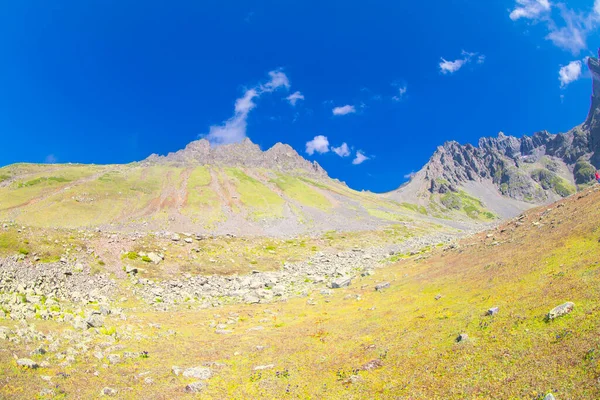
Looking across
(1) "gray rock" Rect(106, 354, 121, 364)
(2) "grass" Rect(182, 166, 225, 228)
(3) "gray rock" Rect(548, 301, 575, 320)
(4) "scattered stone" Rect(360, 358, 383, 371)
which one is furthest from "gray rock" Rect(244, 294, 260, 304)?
(2) "grass" Rect(182, 166, 225, 228)

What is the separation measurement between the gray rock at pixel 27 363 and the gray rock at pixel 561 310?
25.9 metres

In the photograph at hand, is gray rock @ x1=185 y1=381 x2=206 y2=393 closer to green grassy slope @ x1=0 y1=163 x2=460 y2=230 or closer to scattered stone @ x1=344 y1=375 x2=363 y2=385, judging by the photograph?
scattered stone @ x1=344 y1=375 x2=363 y2=385

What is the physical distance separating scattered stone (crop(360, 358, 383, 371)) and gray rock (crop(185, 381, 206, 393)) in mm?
8315

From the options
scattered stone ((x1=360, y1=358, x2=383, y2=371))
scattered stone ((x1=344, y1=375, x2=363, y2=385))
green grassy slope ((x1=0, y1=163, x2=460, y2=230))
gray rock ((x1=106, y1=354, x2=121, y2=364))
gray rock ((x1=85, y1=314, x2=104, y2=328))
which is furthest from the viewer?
green grassy slope ((x1=0, y1=163, x2=460, y2=230))

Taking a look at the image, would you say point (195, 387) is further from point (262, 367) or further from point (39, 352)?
point (39, 352)

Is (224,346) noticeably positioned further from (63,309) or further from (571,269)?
(571,269)

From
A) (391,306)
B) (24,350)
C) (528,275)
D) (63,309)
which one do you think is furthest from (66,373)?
(528,275)

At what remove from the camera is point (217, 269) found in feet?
170

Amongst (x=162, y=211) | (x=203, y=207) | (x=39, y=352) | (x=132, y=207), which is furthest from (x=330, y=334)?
(x=132, y=207)

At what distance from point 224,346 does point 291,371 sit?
7.11m

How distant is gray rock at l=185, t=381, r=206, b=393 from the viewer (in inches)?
648

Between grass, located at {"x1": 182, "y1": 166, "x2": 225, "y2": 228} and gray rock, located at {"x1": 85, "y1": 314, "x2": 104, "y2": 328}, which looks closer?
gray rock, located at {"x1": 85, "y1": 314, "x2": 104, "y2": 328}

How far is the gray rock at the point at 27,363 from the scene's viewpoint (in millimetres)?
16359

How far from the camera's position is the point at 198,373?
1850 cm
